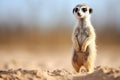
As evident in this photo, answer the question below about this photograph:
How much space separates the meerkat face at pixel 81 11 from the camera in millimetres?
9930

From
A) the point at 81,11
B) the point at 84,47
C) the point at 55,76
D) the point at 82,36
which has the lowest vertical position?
the point at 55,76

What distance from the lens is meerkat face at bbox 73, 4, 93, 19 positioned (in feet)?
32.6

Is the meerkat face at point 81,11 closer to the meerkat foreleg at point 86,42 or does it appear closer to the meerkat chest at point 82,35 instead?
the meerkat chest at point 82,35

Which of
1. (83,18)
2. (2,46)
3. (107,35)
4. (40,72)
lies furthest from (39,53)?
(40,72)

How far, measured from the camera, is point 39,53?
61.3 ft

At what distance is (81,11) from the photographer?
9984 millimetres

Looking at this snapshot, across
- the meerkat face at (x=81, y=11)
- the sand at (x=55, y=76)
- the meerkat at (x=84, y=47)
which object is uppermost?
the meerkat face at (x=81, y=11)

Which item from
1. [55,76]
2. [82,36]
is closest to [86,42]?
[82,36]

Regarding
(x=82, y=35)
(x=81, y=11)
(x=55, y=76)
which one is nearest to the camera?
(x=55, y=76)

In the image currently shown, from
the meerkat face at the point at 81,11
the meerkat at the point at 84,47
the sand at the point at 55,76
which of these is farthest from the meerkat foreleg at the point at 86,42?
the sand at the point at 55,76

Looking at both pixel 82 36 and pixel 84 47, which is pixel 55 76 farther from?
pixel 82 36

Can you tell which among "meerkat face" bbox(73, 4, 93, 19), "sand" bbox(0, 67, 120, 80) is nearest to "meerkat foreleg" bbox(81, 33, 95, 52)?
"meerkat face" bbox(73, 4, 93, 19)

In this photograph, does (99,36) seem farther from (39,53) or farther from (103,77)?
(103,77)

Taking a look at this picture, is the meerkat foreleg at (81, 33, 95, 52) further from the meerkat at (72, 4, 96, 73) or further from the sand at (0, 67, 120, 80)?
the sand at (0, 67, 120, 80)
